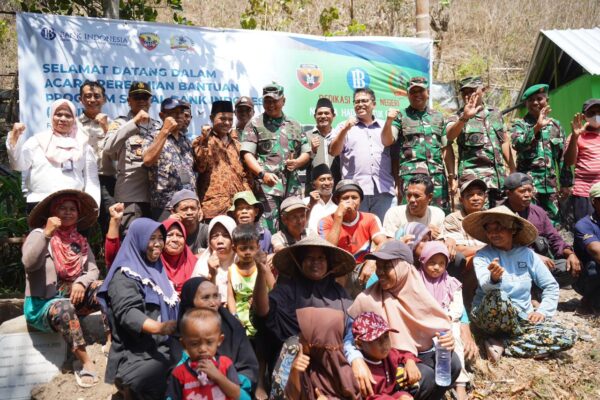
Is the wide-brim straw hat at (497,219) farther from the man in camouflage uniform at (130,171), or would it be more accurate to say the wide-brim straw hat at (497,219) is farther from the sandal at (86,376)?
the sandal at (86,376)

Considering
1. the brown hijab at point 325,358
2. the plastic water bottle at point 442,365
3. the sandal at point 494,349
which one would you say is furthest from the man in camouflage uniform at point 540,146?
the brown hijab at point 325,358

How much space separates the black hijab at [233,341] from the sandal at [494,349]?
6.59 ft

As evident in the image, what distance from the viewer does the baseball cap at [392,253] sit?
3.58 metres

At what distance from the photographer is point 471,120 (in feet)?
17.8

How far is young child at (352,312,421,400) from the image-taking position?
10.7 feet

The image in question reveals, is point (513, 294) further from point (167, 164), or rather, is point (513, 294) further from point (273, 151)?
point (167, 164)

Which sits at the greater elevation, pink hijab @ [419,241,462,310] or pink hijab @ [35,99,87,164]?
pink hijab @ [35,99,87,164]

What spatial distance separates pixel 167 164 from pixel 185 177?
0.19m

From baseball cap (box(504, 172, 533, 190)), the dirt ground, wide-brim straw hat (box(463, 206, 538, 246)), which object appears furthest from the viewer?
baseball cap (box(504, 172, 533, 190))

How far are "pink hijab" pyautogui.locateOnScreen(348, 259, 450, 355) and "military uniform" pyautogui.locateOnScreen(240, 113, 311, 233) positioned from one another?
1.64 metres

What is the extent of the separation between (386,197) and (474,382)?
192 cm

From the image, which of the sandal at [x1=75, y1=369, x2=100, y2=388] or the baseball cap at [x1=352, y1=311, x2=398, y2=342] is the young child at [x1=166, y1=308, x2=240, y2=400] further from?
the sandal at [x1=75, y1=369, x2=100, y2=388]

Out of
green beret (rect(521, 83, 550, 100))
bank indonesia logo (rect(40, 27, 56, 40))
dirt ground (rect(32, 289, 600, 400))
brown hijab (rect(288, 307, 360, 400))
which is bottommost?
dirt ground (rect(32, 289, 600, 400))

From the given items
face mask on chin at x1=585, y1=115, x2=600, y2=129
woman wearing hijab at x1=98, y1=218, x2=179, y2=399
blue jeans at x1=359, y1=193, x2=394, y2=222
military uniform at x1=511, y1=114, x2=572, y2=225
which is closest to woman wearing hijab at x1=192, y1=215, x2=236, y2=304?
woman wearing hijab at x1=98, y1=218, x2=179, y2=399
